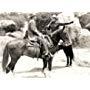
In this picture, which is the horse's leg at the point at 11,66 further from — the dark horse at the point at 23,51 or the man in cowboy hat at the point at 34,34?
the man in cowboy hat at the point at 34,34

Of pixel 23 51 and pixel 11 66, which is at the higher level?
pixel 23 51

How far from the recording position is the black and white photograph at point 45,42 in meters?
3.35

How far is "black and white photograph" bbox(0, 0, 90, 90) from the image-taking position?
335cm

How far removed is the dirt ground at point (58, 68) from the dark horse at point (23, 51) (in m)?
0.04

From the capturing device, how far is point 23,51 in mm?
3367

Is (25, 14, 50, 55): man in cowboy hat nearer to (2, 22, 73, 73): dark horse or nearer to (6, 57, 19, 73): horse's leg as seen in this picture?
(2, 22, 73, 73): dark horse

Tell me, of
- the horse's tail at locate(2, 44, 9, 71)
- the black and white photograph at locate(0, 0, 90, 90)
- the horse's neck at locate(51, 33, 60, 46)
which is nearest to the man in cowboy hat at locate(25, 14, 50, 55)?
the black and white photograph at locate(0, 0, 90, 90)

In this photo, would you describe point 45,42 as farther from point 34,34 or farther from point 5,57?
point 5,57

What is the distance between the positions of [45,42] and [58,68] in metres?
0.29

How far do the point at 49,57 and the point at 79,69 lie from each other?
1.07 ft

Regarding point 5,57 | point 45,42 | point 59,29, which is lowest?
point 5,57

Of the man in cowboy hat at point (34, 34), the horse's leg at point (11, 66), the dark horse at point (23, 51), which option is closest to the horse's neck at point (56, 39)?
the dark horse at point (23, 51)

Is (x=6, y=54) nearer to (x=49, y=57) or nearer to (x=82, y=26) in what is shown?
(x=49, y=57)

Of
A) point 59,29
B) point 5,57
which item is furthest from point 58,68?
point 5,57
